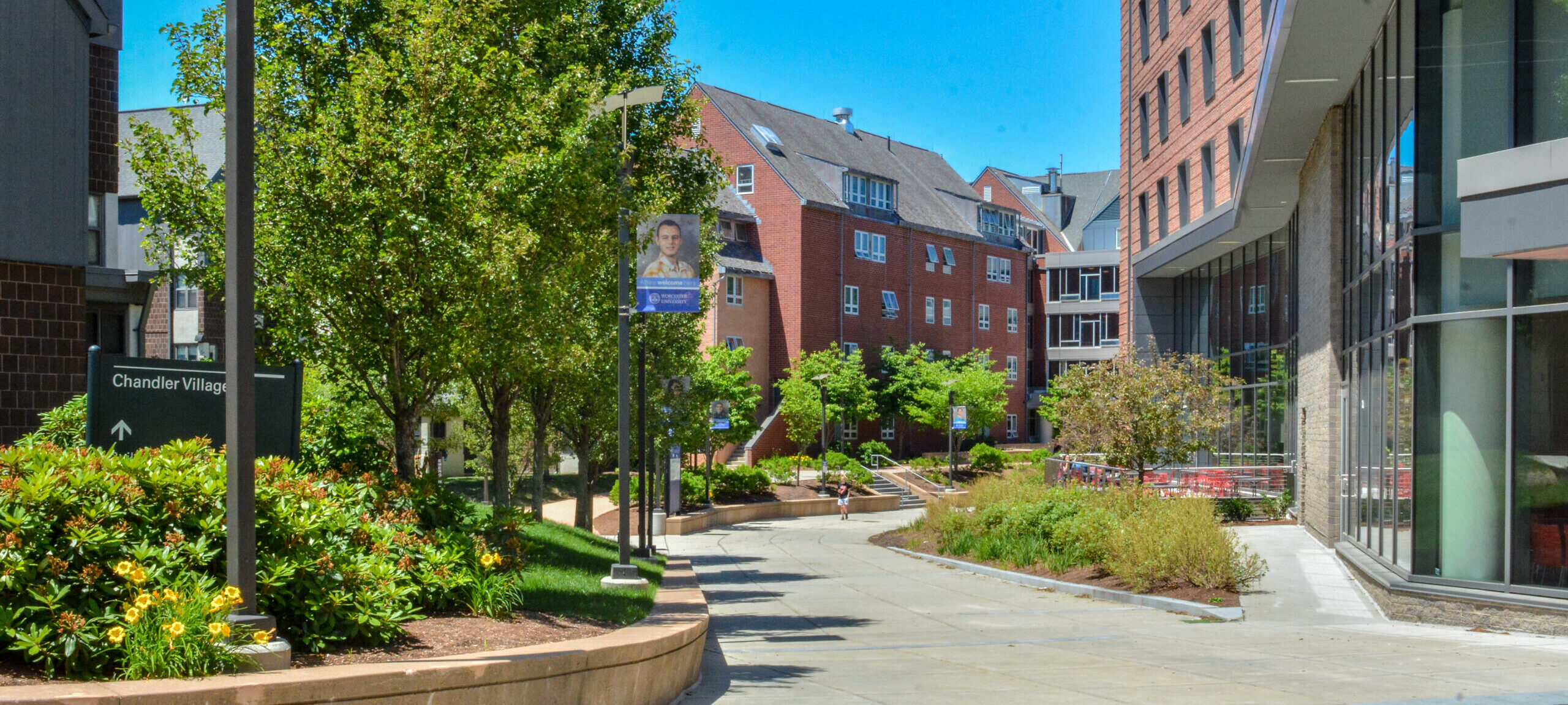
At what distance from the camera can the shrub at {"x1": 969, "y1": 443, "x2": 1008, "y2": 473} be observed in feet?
203

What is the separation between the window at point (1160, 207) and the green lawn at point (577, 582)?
20.4 metres

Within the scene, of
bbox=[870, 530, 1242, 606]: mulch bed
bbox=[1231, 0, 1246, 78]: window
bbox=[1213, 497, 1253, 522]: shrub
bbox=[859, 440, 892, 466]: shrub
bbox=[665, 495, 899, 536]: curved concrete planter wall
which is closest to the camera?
bbox=[870, 530, 1242, 606]: mulch bed

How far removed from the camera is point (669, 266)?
1522 centimetres

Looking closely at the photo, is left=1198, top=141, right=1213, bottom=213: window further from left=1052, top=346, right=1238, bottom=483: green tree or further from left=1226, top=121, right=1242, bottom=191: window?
left=1052, top=346, right=1238, bottom=483: green tree

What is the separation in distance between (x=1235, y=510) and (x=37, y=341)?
Answer: 22813 millimetres

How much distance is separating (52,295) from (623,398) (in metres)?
6.72

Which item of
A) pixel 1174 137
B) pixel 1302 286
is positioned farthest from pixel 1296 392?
pixel 1174 137

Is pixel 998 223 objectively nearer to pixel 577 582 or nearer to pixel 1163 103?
pixel 1163 103

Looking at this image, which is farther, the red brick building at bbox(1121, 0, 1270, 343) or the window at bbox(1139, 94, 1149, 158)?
the window at bbox(1139, 94, 1149, 158)

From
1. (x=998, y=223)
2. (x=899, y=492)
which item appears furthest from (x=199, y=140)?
(x=998, y=223)

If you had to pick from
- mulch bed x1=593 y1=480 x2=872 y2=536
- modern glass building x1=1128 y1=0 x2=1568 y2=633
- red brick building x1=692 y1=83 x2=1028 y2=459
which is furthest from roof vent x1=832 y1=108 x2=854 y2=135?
modern glass building x1=1128 y1=0 x2=1568 y2=633

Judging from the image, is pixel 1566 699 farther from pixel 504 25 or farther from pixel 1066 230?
pixel 1066 230

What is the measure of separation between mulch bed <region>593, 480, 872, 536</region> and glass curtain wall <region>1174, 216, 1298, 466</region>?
17.5m

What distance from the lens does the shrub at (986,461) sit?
61938mm
